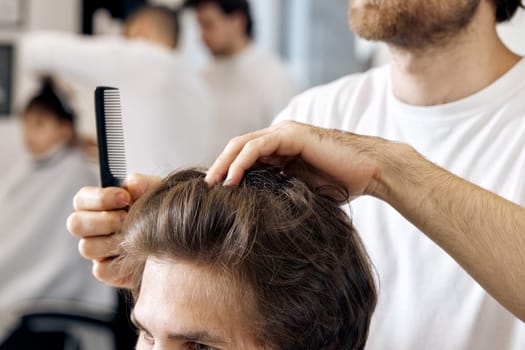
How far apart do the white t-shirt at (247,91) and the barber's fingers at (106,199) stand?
2.70 meters

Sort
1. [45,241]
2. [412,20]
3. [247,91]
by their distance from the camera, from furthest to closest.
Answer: [247,91] < [45,241] < [412,20]

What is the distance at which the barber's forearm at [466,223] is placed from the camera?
4.24 ft

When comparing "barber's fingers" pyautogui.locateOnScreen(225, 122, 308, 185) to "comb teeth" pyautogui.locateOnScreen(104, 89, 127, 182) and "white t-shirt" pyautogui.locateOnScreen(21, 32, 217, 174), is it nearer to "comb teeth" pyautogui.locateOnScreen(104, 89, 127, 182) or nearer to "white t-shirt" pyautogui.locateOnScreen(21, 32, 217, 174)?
"comb teeth" pyautogui.locateOnScreen(104, 89, 127, 182)

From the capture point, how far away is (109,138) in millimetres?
1423

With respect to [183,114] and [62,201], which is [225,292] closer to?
[183,114]

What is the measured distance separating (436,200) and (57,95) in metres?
3.34

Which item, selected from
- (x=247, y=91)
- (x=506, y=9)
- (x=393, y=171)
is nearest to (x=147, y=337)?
(x=393, y=171)

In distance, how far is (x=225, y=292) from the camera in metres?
1.23

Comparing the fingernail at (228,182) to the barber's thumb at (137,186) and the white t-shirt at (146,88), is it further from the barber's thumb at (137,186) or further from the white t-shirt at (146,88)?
the white t-shirt at (146,88)

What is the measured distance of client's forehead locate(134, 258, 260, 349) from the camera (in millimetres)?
1217

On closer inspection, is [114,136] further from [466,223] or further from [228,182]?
[466,223]

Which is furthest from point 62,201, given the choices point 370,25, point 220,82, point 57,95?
point 370,25

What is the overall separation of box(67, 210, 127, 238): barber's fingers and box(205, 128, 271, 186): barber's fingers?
26cm

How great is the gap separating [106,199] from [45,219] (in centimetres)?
264
